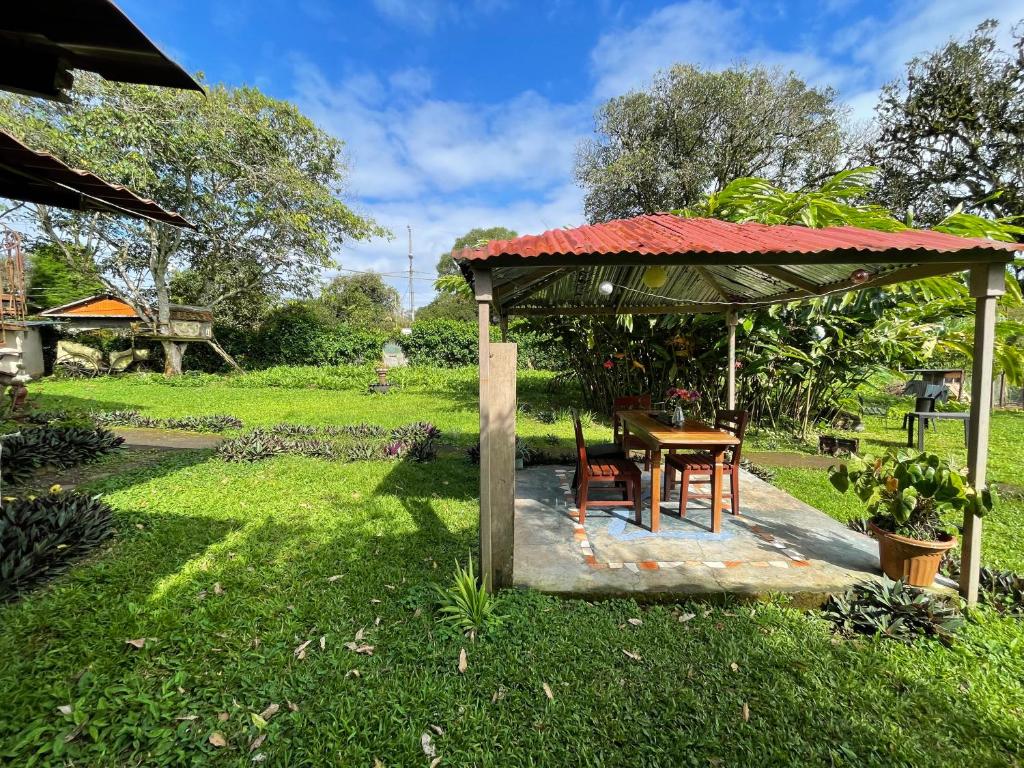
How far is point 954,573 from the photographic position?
10.6ft

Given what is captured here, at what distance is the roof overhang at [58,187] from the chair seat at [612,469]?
354cm

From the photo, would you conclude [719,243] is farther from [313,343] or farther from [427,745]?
[313,343]

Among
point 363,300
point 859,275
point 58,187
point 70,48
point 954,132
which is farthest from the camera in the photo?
point 363,300

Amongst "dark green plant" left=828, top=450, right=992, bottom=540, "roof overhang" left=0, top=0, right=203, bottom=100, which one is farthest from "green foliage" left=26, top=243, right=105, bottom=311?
"dark green plant" left=828, top=450, right=992, bottom=540

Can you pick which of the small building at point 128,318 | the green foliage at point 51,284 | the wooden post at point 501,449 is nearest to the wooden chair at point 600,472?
the wooden post at point 501,449

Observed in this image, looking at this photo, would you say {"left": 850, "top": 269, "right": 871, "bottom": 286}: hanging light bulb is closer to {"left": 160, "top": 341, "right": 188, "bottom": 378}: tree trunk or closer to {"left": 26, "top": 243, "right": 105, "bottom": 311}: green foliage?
{"left": 160, "top": 341, "right": 188, "bottom": 378}: tree trunk

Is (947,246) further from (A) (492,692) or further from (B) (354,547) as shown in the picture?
(B) (354,547)

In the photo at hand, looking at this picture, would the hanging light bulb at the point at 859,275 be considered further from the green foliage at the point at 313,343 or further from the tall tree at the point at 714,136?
the green foliage at the point at 313,343

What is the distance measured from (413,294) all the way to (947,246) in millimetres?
38018

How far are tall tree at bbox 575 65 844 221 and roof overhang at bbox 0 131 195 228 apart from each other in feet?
48.5

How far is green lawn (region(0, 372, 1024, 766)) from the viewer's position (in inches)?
75.8

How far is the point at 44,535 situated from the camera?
3.31m

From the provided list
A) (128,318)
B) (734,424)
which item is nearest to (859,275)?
(734,424)

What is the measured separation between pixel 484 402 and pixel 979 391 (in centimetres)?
306
